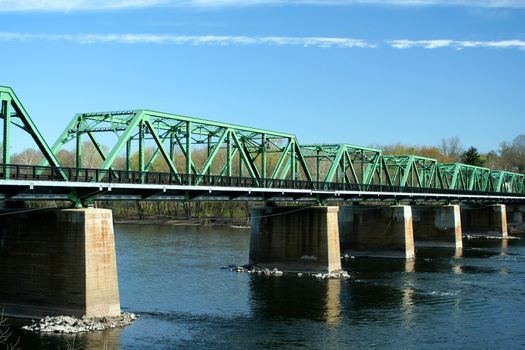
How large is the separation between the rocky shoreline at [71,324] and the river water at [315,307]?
698 millimetres

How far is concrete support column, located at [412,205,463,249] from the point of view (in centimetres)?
8362

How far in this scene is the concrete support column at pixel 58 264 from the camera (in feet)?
109

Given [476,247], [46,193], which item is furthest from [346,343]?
[476,247]

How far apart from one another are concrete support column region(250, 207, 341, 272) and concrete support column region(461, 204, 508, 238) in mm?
54726

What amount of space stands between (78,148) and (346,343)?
68.4ft

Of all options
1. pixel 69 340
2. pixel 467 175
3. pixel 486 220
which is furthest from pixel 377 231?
pixel 467 175

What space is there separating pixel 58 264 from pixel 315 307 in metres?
15.6

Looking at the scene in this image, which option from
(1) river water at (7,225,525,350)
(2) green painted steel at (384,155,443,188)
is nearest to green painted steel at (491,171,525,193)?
(2) green painted steel at (384,155,443,188)

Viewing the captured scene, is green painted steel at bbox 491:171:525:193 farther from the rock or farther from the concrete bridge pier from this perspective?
the rock

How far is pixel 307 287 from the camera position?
1911 inches

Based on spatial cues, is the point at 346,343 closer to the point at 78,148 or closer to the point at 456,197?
the point at 78,148

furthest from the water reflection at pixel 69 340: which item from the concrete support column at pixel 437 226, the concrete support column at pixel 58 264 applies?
the concrete support column at pixel 437 226

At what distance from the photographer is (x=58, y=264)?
33688 mm

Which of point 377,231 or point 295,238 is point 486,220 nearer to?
point 377,231
